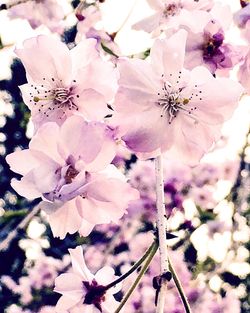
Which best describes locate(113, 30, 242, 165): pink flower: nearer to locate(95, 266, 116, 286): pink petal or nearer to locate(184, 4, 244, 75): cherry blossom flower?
locate(184, 4, 244, 75): cherry blossom flower

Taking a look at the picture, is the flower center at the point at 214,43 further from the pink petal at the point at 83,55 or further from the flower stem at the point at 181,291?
the flower stem at the point at 181,291

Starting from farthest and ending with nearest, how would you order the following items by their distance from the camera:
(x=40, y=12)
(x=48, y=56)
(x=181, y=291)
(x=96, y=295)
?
(x=40, y=12) < (x=96, y=295) < (x=48, y=56) < (x=181, y=291)

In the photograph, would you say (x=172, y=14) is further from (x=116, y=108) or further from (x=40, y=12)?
(x=40, y=12)

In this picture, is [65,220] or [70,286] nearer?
[65,220]

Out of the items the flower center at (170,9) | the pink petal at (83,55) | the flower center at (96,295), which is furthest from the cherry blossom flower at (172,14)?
the flower center at (96,295)

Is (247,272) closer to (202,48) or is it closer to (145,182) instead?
(145,182)

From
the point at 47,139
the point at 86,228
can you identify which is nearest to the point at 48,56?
the point at 47,139

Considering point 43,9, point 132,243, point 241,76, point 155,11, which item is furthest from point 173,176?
point 241,76
